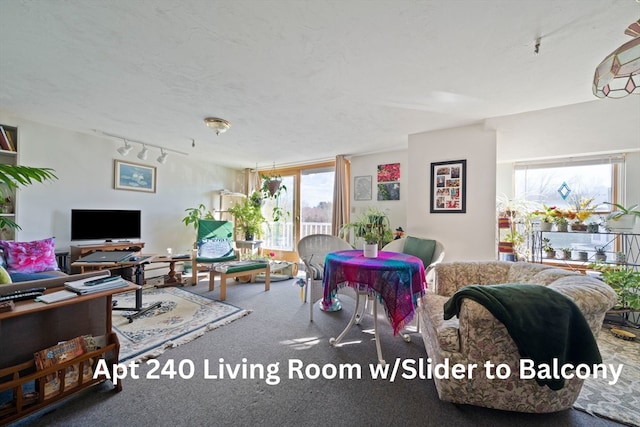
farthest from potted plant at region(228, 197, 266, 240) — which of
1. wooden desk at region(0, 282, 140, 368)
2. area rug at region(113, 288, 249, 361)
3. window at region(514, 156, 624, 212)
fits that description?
window at region(514, 156, 624, 212)

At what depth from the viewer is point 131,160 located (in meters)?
4.11

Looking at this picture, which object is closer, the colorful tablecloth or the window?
the colorful tablecloth

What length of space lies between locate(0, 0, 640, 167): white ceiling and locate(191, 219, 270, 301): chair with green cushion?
193 centimetres

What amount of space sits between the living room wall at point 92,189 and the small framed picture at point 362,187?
298cm

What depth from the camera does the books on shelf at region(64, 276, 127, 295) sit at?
1385 millimetres

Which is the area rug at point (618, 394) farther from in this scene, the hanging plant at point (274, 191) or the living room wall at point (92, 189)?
the living room wall at point (92, 189)

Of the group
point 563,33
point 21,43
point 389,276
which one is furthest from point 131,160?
point 563,33

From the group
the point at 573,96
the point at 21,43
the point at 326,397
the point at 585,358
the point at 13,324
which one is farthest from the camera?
the point at 573,96

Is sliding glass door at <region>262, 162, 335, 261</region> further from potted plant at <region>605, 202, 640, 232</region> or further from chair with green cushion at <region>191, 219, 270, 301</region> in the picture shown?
potted plant at <region>605, 202, 640, 232</region>

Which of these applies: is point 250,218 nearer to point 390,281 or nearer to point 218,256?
point 218,256

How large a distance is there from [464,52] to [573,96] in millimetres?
1498

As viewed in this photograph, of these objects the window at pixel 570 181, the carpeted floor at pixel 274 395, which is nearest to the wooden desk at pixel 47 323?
the carpeted floor at pixel 274 395

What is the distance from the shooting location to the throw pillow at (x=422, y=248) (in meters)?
2.89

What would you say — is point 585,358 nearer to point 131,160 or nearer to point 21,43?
point 21,43
